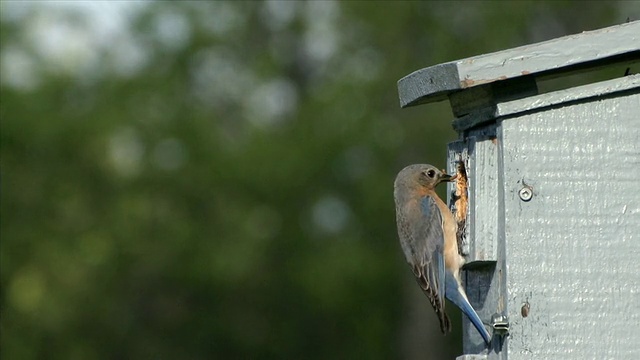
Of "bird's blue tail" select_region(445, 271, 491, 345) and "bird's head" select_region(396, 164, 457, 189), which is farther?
"bird's head" select_region(396, 164, 457, 189)

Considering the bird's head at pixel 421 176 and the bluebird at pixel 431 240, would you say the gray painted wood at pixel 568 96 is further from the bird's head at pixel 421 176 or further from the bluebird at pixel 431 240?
the bird's head at pixel 421 176

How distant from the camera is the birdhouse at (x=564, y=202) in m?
4.63

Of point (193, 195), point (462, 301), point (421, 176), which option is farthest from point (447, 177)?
point (193, 195)

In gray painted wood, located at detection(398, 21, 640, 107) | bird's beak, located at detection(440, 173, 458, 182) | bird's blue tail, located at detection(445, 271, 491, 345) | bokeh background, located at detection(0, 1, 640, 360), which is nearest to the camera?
gray painted wood, located at detection(398, 21, 640, 107)

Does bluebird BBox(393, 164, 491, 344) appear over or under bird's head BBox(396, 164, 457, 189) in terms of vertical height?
under

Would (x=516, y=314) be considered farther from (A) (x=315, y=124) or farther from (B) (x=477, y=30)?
(A) (x=315, y=124)

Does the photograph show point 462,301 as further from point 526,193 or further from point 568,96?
point 568,96

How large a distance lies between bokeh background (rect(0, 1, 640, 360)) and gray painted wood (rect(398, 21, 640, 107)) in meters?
19.0

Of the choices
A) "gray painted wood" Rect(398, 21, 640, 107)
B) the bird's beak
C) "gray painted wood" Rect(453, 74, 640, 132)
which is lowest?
the bird's beak

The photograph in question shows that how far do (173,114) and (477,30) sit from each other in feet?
22.2

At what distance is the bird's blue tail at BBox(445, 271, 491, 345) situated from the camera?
16.0 ft

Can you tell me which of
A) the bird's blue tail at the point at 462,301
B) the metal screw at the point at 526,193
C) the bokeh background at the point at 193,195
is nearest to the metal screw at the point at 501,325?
the bird's blue tail at the point at 462,301

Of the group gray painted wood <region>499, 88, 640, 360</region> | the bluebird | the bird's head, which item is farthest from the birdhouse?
the bird's head

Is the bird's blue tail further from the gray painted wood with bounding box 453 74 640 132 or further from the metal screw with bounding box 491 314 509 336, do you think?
the gray painted wood with bounding box 453 74 640 132
